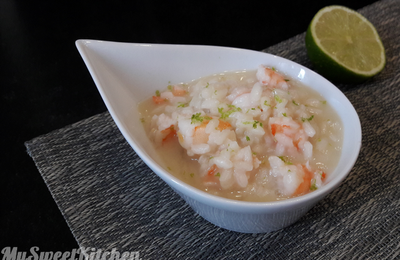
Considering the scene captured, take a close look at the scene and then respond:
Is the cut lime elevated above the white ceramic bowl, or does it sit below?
below

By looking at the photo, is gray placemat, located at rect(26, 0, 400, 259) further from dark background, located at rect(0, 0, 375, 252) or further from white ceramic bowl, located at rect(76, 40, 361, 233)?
dark background, located at rect(0, 0, 375, 252)

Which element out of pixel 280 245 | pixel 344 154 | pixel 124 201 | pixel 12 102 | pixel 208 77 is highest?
pixel 12 102

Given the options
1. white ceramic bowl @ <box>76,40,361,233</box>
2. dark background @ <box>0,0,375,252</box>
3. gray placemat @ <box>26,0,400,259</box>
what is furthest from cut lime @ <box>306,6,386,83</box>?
dark background @ <box>0,0,375,252</box>

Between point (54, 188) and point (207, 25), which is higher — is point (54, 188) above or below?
above

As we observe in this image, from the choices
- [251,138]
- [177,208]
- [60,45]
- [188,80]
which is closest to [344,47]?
[188,80]

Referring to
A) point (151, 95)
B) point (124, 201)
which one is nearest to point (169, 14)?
point (151, 95)

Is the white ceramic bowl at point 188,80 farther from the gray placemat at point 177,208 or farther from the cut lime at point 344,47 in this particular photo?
the cut lime at point 344,47

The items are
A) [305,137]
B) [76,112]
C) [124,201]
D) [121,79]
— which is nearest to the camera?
[305,137]

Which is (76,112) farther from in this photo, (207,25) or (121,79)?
(207,25)
